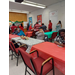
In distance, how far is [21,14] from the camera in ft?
31.2

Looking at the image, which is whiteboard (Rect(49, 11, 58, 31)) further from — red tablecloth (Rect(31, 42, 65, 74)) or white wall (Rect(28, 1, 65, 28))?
red tablecloth (Rect(31, 42, 65, 74))

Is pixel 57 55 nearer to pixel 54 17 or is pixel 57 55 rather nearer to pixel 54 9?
pixel 54 17

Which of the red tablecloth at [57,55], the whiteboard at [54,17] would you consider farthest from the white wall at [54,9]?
the red tablecloth at [57,55]

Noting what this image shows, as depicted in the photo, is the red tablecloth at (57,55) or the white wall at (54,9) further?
the white wall at (54,9)

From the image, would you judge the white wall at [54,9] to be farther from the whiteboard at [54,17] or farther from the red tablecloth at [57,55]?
the red tablecloth at [57,55]

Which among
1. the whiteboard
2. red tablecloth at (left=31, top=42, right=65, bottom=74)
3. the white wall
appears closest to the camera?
red tablecloth at (left=31, top=42, right=65, bottom=74)

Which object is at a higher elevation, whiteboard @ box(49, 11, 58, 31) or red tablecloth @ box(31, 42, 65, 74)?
whiteboard @ box(49, 11, 58, 31)

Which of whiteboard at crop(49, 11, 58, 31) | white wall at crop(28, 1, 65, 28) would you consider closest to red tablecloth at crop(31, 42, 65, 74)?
white wall at crop(28, 1, 65, 28)

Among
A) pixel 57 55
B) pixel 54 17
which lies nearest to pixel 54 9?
pixel 54 17
